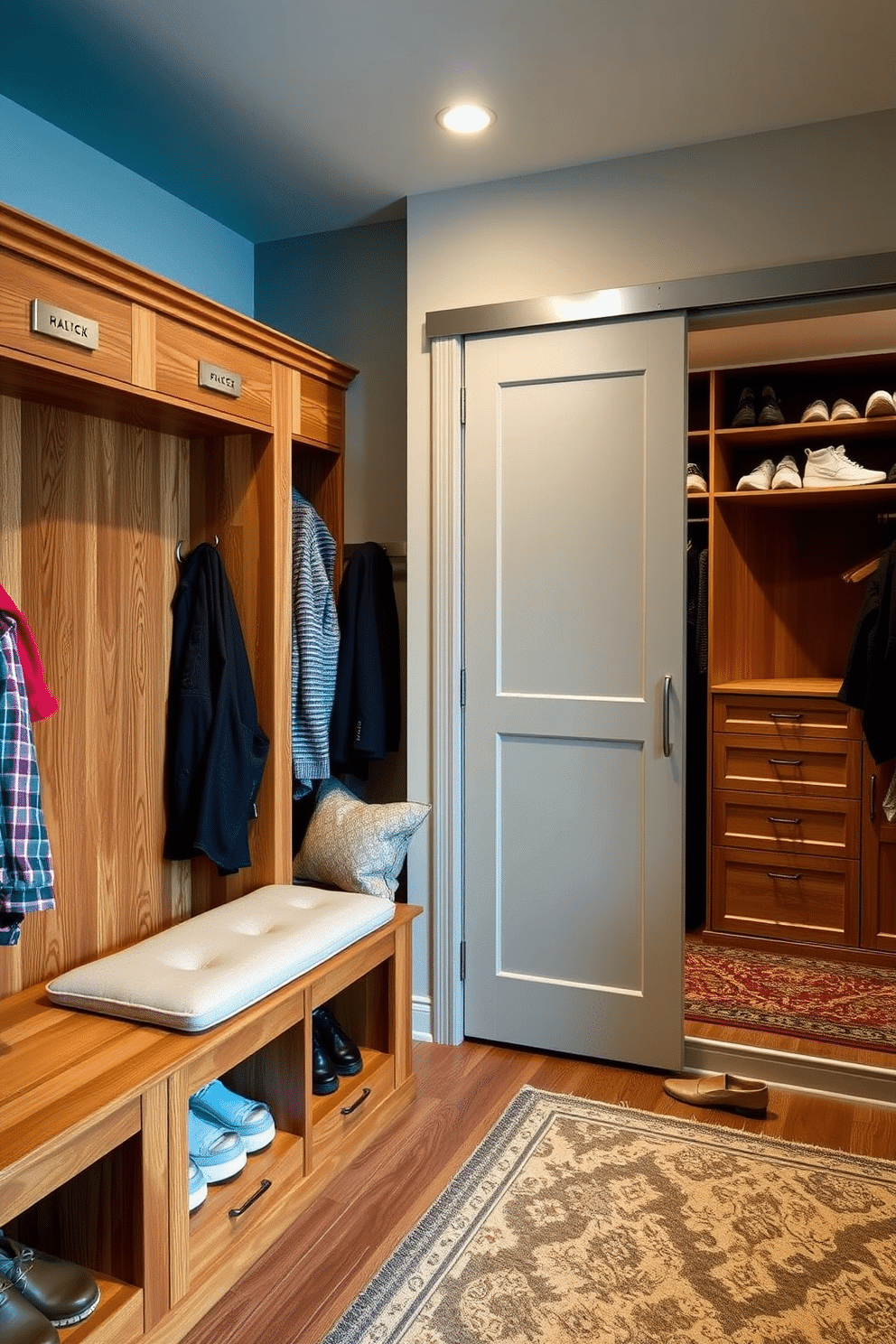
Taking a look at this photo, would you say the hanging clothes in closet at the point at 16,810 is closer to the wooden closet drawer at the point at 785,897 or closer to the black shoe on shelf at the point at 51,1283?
the black shoe on shelf at the point at 51,1283

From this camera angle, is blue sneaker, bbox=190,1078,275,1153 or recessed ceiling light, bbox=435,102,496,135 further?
recessed ceiling light, bbox=435,102,496,135

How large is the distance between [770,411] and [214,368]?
2396 millimetres

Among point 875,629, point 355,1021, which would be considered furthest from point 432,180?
point 355,1021

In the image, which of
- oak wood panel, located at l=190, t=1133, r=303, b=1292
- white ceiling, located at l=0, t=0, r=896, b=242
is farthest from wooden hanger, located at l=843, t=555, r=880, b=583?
oak wood panel, located at l=190, t=1133, r=303, b=1292

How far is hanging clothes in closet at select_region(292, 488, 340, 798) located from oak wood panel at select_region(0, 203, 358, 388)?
0.51 m

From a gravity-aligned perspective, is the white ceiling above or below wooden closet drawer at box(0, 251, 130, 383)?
above

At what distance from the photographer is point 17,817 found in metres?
1.89

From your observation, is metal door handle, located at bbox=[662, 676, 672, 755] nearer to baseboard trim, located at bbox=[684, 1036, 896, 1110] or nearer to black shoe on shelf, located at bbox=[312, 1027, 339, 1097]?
baseboard trim, located at bbox=[684, 1036, 896, 1110]

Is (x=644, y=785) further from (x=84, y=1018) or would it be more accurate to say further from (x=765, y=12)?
(x=765, y=12)

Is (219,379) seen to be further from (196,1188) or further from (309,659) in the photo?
(196,1188)

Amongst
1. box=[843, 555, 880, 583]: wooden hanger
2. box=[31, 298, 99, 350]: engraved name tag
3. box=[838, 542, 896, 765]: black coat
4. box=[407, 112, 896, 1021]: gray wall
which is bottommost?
box=[838, 542, 896, 765]: black coat

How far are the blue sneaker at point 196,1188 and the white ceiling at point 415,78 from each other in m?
2.32

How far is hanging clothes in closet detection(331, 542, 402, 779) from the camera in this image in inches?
122

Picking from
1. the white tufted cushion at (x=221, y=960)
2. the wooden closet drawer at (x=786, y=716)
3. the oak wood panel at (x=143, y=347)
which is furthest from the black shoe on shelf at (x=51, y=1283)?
the wooden closet drawer at (x=786, y=716)
